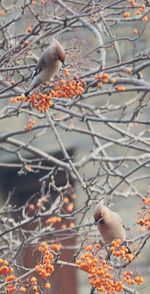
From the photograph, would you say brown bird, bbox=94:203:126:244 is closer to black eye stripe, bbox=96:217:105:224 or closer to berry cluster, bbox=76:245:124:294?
black eye stripe, bbox=96:217:105:224

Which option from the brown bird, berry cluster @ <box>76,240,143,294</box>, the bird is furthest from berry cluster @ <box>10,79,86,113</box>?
berry cluster @ <box>76,240,143,294</box>

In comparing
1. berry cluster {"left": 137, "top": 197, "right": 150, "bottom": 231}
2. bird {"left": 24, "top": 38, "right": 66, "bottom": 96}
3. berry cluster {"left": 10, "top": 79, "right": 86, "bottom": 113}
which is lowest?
berry cluster {"left": 137, "top": 197, "right": 150, "bottom": 231}

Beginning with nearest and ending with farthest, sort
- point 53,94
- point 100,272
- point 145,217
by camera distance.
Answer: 1. point 100,272
2. point 145,217
3. point 53,94

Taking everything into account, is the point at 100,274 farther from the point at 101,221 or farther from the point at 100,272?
the point at 101,221

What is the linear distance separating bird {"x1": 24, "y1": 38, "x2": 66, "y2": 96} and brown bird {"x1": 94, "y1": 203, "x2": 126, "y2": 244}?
61cm

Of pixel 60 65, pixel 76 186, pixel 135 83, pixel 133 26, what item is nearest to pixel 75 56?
pixel 60 65

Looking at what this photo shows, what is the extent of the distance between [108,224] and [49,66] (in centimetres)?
75

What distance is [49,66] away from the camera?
11.1ft

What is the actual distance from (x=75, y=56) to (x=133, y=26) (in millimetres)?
2462

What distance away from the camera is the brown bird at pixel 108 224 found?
10.6ft

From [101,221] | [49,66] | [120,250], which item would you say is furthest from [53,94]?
[120,250]

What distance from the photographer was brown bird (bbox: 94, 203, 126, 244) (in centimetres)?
324

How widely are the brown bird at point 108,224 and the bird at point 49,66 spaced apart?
606 mm

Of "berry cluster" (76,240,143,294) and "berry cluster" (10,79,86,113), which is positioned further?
"berry cluster" (10,79,86,113)
